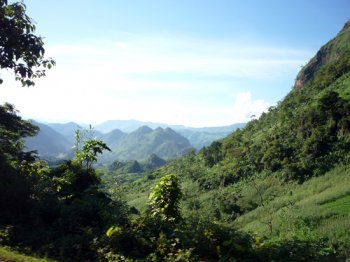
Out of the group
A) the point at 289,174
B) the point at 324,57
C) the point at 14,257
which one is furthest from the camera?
the point at 324,57

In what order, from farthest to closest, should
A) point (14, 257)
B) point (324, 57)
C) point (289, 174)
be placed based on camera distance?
point (324, 57)
point (289, 174)
point (14, 257)

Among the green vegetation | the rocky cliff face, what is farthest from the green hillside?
the green vegetation

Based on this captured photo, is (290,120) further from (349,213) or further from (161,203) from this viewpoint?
(161,203)

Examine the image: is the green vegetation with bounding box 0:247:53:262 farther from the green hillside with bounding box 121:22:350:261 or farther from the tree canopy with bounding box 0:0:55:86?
the green hillside with bounding box 121:22:350:261

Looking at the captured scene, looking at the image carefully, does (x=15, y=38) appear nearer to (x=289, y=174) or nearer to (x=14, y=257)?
(x=14, y=257)

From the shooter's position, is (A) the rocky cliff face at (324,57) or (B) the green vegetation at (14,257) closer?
(B) the green vegetation at (14,257)

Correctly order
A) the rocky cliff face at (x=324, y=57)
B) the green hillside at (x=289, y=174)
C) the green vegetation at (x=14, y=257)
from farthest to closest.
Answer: the rocky cliff face at (x=324, y=57), the green hillside at (x=289, y=174), the green vegetation at (x=14, y=257)

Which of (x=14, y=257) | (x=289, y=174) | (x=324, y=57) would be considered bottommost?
(x=289, y=174)

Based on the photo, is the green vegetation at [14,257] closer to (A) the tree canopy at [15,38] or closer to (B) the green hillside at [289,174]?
(A) the tree canopy at [15,38]

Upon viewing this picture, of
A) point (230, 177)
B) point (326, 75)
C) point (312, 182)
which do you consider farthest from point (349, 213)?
point (326, 75)

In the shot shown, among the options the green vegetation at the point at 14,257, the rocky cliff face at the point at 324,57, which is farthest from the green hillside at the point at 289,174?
the green vegetation at the point at 14,257

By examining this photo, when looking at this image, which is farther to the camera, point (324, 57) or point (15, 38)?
point (324, 57)

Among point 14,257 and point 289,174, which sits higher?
point 14,257

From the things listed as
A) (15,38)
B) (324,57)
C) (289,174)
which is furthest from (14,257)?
(324,57)
